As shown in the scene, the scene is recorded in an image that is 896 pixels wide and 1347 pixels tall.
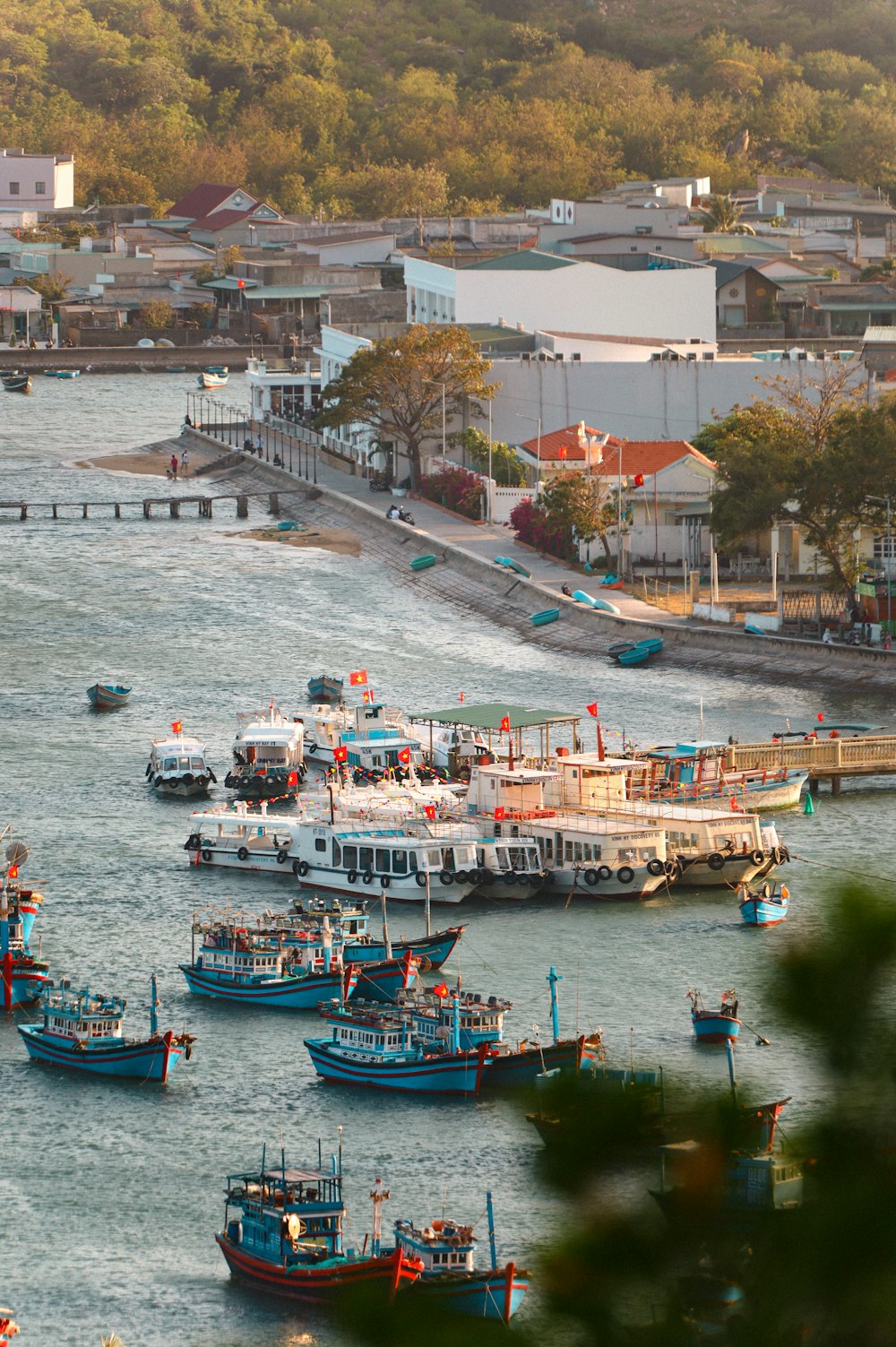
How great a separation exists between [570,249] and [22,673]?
50.4 m

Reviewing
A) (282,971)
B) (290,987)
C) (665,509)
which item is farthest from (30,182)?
(290,987)

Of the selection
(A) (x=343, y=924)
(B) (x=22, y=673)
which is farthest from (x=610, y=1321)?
(B) (x=22, y=673)

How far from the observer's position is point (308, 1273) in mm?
17797

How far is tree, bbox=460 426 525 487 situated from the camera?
205 feet

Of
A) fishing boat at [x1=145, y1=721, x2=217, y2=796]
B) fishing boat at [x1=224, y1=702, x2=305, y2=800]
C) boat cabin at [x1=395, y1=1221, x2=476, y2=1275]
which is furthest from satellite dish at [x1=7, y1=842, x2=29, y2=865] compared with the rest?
boat cabin at [x1=395, y1=1221, x2=476, y2=1275]

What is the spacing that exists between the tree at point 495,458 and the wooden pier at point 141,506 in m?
6.73

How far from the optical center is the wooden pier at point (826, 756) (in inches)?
1438

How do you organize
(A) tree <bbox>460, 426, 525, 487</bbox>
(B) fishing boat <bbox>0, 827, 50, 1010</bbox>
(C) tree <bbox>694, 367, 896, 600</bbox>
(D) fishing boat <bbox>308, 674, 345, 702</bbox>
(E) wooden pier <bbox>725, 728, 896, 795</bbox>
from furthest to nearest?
(A) tree <bbox>460, 426, 525, 487</bbox> < (C) tree <bbox>694, 367, 896, 600</bbox> < (D) fishing boat <bbox>308, 674, 345, 702</bbox> < (E) wooden pier <bbox>725, 728, 896, 795</bbox> < (B) fishing boat <bbox>0, 827, 50, 1010</bbox>

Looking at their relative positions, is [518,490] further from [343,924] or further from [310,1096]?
[310,1096]

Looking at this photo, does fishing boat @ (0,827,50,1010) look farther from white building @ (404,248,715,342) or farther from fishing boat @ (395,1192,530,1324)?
white building @ (404,248,715,342)

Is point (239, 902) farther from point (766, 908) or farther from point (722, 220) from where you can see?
point (722, 220)

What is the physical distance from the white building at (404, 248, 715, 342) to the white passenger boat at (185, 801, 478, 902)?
43.3m

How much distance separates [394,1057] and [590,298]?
5367cm

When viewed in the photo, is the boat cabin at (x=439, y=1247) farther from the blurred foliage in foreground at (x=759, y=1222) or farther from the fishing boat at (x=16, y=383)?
the fishing boat at (x=16, y=383)
